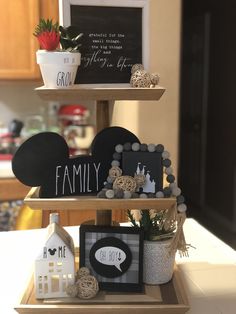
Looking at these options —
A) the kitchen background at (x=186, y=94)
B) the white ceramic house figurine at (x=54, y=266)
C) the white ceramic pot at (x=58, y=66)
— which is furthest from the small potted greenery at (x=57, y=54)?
the kitchen background at (x=186, y=94)

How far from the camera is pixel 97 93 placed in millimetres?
1065

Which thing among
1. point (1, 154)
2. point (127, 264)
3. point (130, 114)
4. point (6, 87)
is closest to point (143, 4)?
point (127, 264)

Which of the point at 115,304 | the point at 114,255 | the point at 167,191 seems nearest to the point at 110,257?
the point at 114,255

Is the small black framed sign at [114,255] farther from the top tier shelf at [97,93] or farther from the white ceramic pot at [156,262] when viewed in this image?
the top tier shelf at [97,93]

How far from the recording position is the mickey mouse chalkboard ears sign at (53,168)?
1080 millimetres

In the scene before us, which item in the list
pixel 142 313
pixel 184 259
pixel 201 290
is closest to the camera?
pixel 142 313

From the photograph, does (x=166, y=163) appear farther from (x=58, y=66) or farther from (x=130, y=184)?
(x=58, y=66)

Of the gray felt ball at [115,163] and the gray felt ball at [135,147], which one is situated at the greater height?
the gray felt ball at [135,147]

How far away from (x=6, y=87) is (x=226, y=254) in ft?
8.58

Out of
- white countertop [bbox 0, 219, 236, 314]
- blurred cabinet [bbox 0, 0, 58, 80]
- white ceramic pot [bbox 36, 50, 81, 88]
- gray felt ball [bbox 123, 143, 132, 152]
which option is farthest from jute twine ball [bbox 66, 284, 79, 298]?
blurred cabinet [bbox 0, 0, 58, 80]

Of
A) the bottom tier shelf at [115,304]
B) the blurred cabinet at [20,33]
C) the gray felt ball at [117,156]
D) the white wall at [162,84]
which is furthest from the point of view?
the blurred cabinet at [20,33]

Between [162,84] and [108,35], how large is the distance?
972 millimetres

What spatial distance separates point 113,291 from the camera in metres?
1.11

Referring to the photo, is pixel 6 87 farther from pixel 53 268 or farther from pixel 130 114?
pixel 53 268
